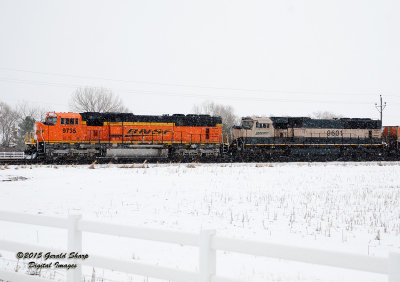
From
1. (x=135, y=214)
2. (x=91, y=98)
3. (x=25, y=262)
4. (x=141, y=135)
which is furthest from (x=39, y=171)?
(x=91, y=98)

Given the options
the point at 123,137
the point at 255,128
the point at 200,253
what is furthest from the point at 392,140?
the point at 200,253

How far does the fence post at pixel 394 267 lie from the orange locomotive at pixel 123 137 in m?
24.0

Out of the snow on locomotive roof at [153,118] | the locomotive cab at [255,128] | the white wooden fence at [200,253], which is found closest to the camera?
the white wooden fence at [200,253]

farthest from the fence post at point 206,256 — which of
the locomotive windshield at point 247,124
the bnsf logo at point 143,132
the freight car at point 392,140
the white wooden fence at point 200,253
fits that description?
the freight car at point 392,140

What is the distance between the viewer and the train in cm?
2472

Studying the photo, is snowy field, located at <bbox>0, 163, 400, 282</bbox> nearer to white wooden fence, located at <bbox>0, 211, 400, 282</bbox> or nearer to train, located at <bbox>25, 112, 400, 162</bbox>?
white wooden fence, located at <bbox>0, 211, 400, 282</bbox>

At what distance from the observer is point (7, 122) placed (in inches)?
2992

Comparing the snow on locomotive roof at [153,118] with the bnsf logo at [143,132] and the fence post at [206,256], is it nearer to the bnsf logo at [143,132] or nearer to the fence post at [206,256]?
the bnsf logo at [143,132]

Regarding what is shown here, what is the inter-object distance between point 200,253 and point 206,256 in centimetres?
6

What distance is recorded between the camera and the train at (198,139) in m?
24.7

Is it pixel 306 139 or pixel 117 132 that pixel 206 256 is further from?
pixel 306 139

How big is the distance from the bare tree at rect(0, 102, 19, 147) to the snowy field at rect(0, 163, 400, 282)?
64006 millimetres

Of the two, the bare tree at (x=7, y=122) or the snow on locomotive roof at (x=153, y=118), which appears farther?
the bare tree at (x=7, y=122)

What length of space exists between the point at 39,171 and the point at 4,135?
213ft
